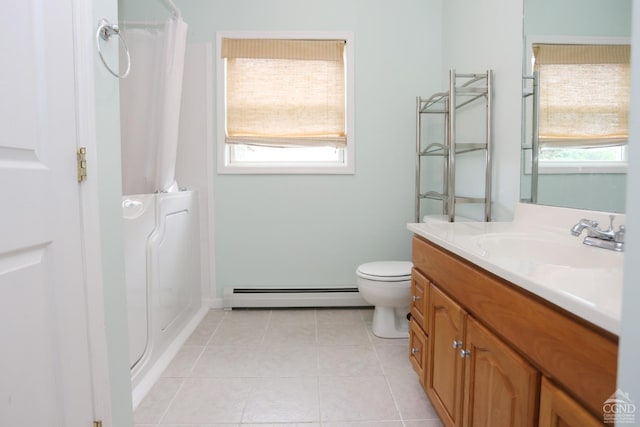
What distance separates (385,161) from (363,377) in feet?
5.08

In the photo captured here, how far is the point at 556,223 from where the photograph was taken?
4.06 feet

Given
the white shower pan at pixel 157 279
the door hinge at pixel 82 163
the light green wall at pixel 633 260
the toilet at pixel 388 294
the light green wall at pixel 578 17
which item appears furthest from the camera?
the toilet at pixel 388 294

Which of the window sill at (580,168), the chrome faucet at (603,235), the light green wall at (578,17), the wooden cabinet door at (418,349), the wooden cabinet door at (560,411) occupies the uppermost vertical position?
the light green wall at (578,17)

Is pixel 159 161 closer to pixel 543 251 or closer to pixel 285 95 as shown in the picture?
pixel 285 95

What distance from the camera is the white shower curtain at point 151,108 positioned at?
197 centimetres

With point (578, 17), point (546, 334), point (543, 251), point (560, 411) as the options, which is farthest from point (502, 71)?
point (560, 411)

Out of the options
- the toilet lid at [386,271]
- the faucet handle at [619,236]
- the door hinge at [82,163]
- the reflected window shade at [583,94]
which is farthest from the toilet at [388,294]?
the door hinge at [82,163]

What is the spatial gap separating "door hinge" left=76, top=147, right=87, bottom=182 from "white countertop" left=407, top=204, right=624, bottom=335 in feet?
3.56

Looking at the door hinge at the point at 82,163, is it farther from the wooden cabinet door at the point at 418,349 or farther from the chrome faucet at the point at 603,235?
the chrome faucet at the point at 603,235

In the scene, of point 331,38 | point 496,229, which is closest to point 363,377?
point 496,229

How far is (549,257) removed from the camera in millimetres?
1018

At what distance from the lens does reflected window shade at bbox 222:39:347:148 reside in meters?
2.45

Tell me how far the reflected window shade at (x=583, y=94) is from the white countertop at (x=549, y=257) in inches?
10.6

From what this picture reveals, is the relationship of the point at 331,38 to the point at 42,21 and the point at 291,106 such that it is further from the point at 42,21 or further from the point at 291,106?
the point at 42,21
